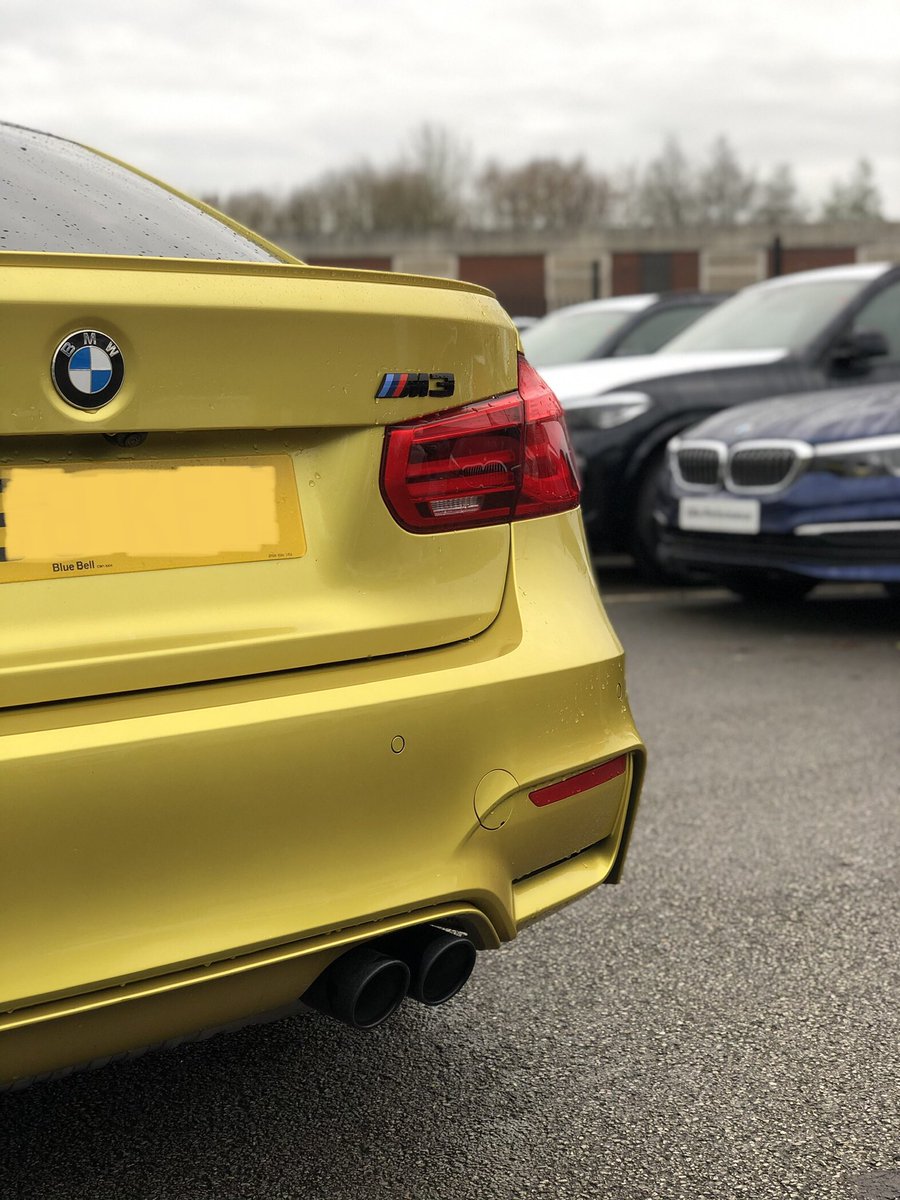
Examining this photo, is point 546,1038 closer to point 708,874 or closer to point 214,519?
point 708,874

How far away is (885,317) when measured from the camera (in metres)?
8.14

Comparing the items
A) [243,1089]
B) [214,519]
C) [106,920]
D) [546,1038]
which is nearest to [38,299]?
[214,519]

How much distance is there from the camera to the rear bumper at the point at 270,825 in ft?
5.36

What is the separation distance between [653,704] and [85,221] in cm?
341

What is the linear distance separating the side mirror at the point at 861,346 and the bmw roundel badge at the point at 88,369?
21.7 feet

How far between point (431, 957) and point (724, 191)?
90.7 metres

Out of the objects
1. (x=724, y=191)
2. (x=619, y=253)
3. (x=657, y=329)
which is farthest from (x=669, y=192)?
(x=657, y=329)

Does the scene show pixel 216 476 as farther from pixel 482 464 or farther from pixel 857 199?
pixel 857 199

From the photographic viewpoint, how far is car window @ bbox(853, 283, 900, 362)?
8.07m

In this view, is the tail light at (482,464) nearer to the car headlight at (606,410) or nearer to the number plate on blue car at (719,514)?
the number plate on blue car at (719,514)

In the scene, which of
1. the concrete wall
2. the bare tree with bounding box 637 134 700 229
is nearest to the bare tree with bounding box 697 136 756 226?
the bare tree with bounding box 637 134 700 229

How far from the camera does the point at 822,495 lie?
6316mm

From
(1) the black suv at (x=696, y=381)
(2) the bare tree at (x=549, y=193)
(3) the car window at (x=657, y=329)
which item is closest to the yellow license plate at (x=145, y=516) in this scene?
(1) the black suv at (x=696, y=381)

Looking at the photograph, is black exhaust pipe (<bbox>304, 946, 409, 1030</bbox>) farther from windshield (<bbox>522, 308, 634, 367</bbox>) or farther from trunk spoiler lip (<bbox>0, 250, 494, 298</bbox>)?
windshield (<bbox>522, 308, 634, 367</bbox>)
